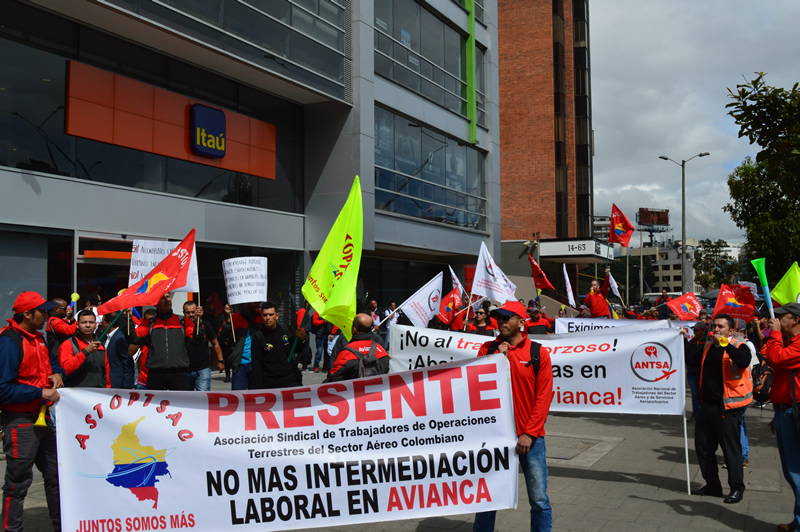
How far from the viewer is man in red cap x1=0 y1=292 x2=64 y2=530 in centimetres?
516

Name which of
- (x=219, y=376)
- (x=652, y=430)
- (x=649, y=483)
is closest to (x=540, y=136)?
(x=219, y=376)

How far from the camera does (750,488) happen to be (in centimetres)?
763

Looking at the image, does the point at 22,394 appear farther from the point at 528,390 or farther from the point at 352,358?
the point at 528,390

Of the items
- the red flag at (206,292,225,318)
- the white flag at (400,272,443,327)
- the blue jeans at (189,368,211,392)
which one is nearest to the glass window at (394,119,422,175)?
the red flag at (206,292,225,318)

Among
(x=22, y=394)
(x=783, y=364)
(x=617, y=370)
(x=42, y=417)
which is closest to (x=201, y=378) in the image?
(x=42, y=417)

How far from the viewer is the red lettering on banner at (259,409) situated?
511 cm

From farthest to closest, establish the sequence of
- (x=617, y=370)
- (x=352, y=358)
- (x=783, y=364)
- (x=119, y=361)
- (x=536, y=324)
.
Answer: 1. (x=536, y=324)
2. (x=119, y=361)
3. (x=617, y=370)
4. (x=352, y=358)
5. (x=783, y=364)

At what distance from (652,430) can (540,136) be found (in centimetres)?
3709

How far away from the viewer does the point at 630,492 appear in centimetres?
740

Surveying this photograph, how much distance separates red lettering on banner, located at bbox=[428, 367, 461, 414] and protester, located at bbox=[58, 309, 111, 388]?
10.9 ft

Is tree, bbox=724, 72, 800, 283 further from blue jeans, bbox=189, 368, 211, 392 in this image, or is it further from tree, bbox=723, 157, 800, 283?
blue jeans, bbox=189, 368, 211, 392

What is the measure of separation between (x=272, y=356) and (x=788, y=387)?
5209mm

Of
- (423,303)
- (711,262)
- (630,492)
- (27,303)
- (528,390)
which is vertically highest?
(711,262)

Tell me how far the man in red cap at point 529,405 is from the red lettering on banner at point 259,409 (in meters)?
1.65
